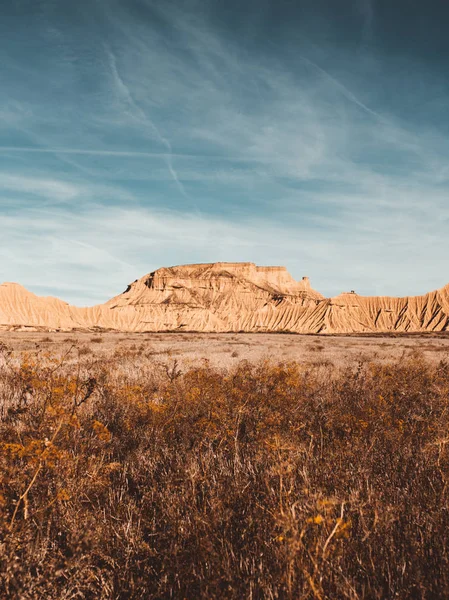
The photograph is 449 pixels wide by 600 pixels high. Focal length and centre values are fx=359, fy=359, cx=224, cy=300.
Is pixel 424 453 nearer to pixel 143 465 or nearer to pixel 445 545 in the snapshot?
pixel 445 545

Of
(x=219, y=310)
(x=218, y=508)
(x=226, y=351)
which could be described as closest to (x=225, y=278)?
(x=219, y=310)

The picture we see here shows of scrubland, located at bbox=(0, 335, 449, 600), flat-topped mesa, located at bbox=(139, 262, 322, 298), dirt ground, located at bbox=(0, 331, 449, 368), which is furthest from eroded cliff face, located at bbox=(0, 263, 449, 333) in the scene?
scrubland, located at bbox=(0, 335, 449, 600)

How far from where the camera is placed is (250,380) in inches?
260

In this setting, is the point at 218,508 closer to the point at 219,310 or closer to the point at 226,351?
the point at 226,351

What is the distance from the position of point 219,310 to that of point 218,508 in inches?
3671

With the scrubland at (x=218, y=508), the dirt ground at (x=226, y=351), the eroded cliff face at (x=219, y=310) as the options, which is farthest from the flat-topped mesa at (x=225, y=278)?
the scrubland at (x=218, y=508)

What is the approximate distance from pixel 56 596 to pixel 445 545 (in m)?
2.14

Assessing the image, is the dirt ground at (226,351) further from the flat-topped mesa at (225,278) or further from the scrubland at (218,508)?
the flat-topped mesa at (225,278)

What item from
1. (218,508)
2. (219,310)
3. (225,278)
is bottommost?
(218,508)

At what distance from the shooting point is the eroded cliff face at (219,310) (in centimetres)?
8262

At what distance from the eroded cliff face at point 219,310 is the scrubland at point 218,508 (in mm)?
78176

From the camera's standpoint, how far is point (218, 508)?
2348 mm

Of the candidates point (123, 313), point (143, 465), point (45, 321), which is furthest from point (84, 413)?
point (123, 313)

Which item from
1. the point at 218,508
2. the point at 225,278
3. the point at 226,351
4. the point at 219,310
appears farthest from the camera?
the point at 225,278
